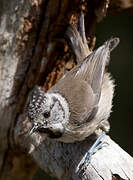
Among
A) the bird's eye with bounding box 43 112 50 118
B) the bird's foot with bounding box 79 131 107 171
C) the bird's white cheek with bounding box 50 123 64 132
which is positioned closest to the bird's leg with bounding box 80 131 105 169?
the bird's foot with bounding box 79 131 107 171

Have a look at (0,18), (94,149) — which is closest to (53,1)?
(0,18)

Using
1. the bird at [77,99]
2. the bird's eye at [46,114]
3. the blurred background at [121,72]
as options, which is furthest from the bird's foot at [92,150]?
the blurred background at [121,72]

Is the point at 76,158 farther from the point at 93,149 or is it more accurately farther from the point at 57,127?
the point at 57,127

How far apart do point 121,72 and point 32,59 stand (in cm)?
157

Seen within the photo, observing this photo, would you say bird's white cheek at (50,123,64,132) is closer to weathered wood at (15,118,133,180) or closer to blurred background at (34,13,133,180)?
weathered wood at (15,118,133,180)

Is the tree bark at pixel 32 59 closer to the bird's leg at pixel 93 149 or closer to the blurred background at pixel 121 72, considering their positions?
the bird's leg at pixel 93 149

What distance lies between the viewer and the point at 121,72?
5.85 metres

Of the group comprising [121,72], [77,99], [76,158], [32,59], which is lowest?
[76,158]

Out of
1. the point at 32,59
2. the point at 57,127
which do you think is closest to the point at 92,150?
the point at 57,127

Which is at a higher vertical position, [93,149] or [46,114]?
[46,114]

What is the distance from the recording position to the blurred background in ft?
19.1

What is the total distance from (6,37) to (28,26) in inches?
8.1

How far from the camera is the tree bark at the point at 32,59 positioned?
4344 mm

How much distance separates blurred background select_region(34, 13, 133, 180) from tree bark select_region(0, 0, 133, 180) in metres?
1.16
